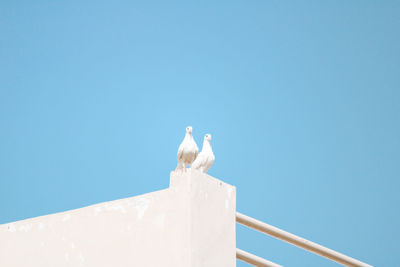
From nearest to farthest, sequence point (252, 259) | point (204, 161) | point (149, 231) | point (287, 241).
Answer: point (149, 231) < point (252, 259) < point (204, 161) < point (287, 241)

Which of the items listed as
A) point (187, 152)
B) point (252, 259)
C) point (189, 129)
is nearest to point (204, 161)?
point (187, 152)

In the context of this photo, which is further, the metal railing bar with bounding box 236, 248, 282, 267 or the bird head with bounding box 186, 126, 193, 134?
the bird head with bounding box 186, 126, 193, 134

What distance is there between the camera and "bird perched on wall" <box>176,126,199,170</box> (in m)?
10.4

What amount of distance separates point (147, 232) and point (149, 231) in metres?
0.04

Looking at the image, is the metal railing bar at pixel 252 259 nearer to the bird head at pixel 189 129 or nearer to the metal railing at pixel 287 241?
the metal railing at pixel 287 241

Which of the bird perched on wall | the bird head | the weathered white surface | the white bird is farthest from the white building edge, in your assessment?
the bird head

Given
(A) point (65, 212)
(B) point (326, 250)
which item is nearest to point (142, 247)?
(A) point (65, 212)

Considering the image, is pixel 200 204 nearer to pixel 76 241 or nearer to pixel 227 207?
pixel 227 207

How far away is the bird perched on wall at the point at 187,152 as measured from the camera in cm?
1036

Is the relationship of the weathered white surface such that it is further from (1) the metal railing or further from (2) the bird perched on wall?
(2) the bird perched on wall

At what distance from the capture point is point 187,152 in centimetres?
1037

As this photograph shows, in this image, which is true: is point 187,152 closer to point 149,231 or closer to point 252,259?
point 149,231

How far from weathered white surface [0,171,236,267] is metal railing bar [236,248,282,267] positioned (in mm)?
1069

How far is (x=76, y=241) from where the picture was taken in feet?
31.6
